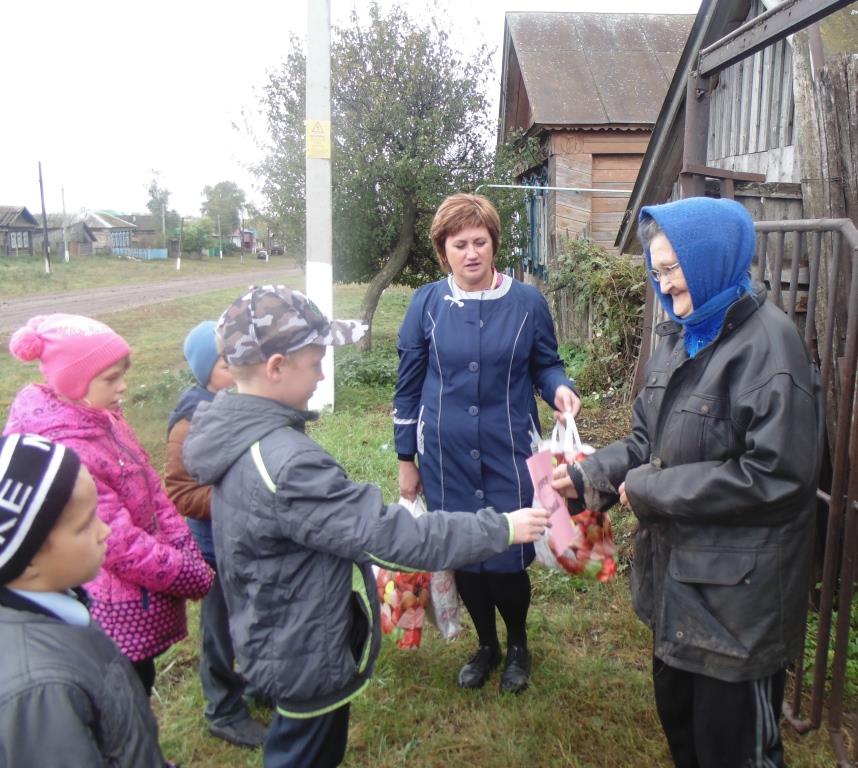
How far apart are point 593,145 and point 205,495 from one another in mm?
9569

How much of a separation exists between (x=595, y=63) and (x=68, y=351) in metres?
11.1

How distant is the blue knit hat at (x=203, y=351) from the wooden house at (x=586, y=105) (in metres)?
8.54

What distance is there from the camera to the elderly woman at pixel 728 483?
1689 millimetres

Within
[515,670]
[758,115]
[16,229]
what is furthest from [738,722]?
[16,229]

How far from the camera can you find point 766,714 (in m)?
1.86

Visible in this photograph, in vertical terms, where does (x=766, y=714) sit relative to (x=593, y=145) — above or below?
below

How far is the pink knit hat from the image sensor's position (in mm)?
2150

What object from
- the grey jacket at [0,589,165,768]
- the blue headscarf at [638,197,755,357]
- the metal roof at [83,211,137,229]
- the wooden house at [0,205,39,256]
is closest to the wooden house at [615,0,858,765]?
the blue headscarf at [638,197,755,357]

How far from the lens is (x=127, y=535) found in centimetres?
211

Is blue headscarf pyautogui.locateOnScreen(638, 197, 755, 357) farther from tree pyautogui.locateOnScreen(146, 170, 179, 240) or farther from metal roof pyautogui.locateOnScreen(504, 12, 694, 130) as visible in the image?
tree pyautogui.locateOnScreen(146, 170, 179, 240)

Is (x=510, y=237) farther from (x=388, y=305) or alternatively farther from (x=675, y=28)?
(x=388, y=305)

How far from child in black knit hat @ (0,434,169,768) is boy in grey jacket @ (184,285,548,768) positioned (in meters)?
0.49

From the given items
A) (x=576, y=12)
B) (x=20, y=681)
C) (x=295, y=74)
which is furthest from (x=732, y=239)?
(x=576, y=12)

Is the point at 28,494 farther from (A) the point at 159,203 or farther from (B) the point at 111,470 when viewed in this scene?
(A) the point at 159,203
